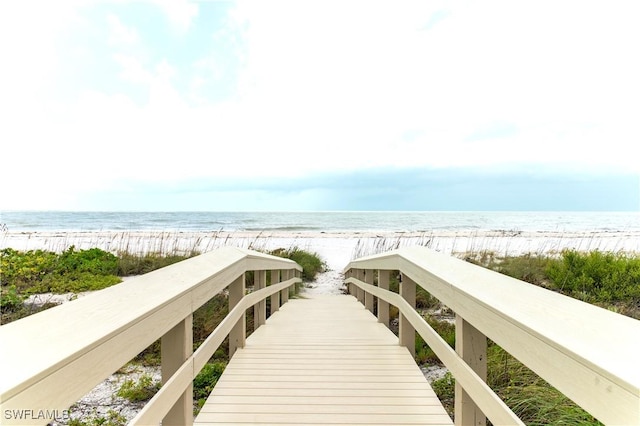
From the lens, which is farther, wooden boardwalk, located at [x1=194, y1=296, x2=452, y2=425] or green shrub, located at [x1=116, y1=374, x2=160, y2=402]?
green shrub, located at [x1=116, y1=374, x2=160, y2=402]

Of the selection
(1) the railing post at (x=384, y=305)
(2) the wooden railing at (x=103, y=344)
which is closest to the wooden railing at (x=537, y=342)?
(2) the wooden railing at (x=103, y=344)

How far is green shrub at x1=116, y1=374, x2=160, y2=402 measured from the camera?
3.21 metres

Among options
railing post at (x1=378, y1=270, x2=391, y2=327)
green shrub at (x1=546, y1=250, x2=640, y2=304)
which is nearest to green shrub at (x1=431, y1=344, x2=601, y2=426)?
railing post at (x1=378, y1=270, x2=391, y2=327)

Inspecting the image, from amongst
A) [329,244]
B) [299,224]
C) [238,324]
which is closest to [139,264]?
[238,324]

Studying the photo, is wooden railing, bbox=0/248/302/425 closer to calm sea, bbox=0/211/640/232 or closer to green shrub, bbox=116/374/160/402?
green shrub, bbox=116/374/160/402

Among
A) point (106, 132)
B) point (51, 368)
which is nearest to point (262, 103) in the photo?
point (106, 132)

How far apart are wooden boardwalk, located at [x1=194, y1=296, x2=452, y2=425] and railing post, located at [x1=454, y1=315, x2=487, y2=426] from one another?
14.9 inches

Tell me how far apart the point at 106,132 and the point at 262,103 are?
1397 centimetres

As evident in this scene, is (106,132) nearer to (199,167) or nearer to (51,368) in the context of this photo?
(199,167)

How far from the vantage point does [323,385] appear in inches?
99.4

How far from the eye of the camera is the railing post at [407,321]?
314 centimetres

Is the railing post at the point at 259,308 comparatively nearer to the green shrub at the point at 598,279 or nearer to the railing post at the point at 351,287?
the railing post at the point at 351,287

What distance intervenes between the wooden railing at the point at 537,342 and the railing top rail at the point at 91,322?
48.6 inches

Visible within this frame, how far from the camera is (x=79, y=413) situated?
3.02 metres
